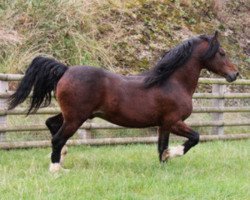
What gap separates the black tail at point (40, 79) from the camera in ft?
18.7

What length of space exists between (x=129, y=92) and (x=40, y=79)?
109 cm

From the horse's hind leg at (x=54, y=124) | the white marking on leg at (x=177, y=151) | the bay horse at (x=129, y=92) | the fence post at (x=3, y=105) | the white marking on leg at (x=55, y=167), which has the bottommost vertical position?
the fence post at (x=3, y=105)

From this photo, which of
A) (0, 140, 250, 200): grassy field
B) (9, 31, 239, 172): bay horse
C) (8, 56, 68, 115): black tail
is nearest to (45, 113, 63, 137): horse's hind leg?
(9, 31, 239, 172): bay horse

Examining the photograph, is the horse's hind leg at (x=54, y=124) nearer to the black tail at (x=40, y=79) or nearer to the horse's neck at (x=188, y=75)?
the black tail at (x=40, y=79)

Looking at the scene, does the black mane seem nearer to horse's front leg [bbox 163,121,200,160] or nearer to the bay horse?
the bay horse

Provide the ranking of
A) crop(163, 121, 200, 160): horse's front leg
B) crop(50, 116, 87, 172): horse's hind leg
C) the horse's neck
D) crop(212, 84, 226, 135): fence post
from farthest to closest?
crop(212, 84, 226, 135): fence post → the horse's neck → crop(163, 121, 200, 160): horse's front leg → crop(50, 116, 87, 172): horse's hind leg

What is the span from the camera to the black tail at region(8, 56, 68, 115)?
18.7 ft

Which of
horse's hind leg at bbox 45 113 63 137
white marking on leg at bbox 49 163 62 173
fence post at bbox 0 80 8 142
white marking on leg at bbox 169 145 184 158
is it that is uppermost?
horse's hind leg at bbox 45 113 63 137

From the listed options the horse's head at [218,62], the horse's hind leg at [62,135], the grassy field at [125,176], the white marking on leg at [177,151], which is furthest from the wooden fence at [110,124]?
the horse's head at [218,62]

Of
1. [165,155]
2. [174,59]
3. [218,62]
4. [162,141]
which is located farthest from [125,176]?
[218,62]

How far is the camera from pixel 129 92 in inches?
230

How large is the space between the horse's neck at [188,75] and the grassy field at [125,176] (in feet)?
3.37

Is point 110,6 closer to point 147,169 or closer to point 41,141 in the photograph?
point 41,141

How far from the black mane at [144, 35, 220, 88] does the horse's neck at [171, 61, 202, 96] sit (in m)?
0.07
